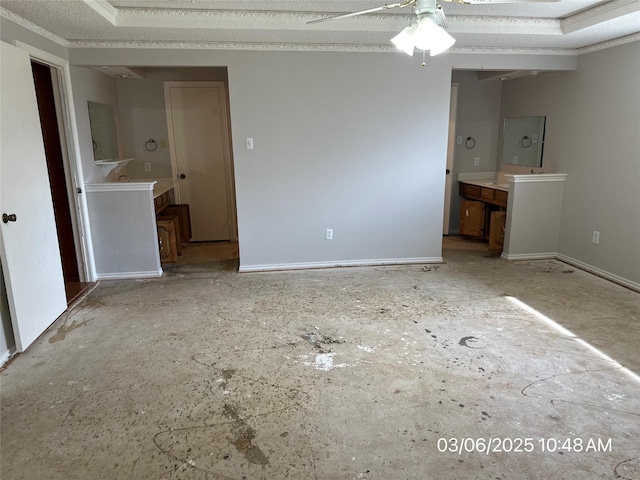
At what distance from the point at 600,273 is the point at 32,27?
212 inches

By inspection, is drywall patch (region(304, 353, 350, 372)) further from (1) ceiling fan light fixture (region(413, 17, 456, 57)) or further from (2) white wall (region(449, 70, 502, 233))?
(2) white wall (region(449, 70, 502, 233))

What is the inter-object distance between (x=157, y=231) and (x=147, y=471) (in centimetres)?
311

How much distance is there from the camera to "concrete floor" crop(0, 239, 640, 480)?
6.43 ft

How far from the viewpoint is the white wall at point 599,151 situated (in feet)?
13.0

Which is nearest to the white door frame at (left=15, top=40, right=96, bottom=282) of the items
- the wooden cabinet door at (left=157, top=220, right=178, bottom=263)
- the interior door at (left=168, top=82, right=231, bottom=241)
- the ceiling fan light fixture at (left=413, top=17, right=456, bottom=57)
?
the wooden cabinet door at (left=157, top=220, right=178, bottom=263)

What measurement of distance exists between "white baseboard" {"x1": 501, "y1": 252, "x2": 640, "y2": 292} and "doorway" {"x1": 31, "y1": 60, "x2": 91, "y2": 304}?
4.55 metres

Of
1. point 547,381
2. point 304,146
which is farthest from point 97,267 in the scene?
point 547,381

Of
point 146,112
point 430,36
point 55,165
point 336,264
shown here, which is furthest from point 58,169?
point 430,36

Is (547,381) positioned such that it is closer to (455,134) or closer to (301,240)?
(301,240)

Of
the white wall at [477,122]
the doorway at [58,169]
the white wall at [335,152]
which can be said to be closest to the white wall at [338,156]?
the white wall at [335,152]

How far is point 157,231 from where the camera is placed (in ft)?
15.3

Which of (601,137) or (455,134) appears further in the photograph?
(455,134)

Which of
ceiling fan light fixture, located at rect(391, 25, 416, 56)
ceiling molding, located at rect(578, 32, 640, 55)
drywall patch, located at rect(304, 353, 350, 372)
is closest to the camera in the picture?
ceiling fan light fixture, located at rect(391, 25, 416, 56)

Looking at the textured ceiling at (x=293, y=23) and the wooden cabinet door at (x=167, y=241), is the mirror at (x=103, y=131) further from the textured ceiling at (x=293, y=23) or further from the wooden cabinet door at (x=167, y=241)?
the wooden cabinet door at (x=167, y=241)
